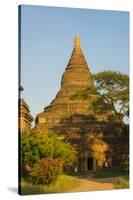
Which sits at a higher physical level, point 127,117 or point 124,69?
point 124,69

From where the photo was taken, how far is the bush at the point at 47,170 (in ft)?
30.0

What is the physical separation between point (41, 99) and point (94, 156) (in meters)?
1.07

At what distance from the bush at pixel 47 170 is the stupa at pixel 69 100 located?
40 cm

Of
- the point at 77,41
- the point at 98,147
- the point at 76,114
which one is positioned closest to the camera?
the point at 77,41

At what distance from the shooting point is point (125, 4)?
965 centimetres

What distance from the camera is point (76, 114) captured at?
9461 millimetres

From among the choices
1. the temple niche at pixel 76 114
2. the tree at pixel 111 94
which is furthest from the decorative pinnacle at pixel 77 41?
the tree at pixel 111 94

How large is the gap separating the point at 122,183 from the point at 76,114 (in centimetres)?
112

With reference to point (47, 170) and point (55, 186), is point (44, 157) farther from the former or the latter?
point (55, 186)

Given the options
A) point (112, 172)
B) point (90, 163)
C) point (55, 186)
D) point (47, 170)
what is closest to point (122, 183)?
point (112, 172)

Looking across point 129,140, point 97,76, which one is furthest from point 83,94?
point 129,140

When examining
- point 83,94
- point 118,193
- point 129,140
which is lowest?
point 118,193

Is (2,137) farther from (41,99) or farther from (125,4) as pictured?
(125,4)

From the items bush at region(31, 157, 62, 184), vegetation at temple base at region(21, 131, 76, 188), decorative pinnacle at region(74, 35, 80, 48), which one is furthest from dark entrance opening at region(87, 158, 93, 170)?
decorative pinnacle at region(74, 35, 80, 48)
